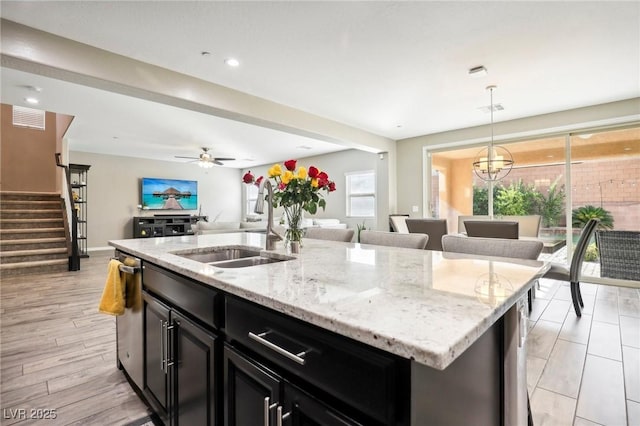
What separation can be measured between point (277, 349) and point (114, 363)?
2.15m

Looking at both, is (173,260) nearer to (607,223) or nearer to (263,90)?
(263,90)

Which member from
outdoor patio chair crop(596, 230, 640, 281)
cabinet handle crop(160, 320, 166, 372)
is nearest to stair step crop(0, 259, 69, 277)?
cabinet handle crop(160, 320, 166, 372)

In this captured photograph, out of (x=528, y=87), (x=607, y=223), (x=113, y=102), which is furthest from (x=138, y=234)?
(x=607, y=223)

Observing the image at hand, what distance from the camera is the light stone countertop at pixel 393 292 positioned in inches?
23.0

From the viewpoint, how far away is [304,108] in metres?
4.45

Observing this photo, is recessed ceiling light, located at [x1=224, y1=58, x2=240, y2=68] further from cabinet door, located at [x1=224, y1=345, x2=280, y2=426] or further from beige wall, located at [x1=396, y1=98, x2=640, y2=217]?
beige wall, located at [x1=396, y1=98, x2=640, y2=217]

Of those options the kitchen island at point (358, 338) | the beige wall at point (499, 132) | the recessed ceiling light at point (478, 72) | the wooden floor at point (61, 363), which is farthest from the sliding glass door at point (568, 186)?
the wooden floor at point (61, 363)

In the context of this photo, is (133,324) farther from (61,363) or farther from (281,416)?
(281,416)

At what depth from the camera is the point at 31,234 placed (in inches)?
225

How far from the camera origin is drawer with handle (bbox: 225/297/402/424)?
0.59 metres

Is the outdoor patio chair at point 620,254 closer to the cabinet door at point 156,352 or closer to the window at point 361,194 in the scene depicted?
the window at point 361,194

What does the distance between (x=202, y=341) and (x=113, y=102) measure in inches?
174

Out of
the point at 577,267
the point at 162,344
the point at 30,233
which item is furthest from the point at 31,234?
the point at 577,267

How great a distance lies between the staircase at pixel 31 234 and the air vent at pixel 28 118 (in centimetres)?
199
